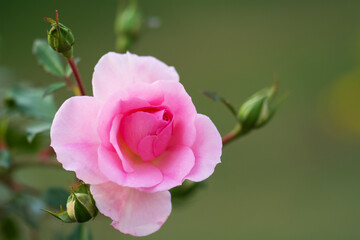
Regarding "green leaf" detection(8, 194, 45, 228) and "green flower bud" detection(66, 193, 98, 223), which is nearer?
"green flower bud" detection(66, 193, 98, 223)

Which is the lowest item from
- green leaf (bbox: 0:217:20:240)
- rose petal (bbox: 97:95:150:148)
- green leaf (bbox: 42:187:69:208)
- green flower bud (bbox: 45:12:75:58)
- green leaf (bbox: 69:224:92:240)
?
green leaf (bbox: 0:217:20:240)

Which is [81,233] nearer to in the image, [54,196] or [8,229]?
[54,196]

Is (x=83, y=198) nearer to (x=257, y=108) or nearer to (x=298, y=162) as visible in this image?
(x=257, y=108)

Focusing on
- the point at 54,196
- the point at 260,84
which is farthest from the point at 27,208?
the point at 260,84

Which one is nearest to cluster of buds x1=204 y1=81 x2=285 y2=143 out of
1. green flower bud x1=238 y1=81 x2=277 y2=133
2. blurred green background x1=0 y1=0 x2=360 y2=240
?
green flower bud x1=238 y1=81 x2=277 y2=133

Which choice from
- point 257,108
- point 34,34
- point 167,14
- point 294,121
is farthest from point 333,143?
point 257,108

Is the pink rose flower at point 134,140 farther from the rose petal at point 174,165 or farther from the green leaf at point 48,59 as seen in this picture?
the green leaf at point 48,59

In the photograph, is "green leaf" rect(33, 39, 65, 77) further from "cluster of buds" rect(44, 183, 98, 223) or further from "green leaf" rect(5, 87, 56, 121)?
"cluster of buds" rect(44, 183, 98, 223)
